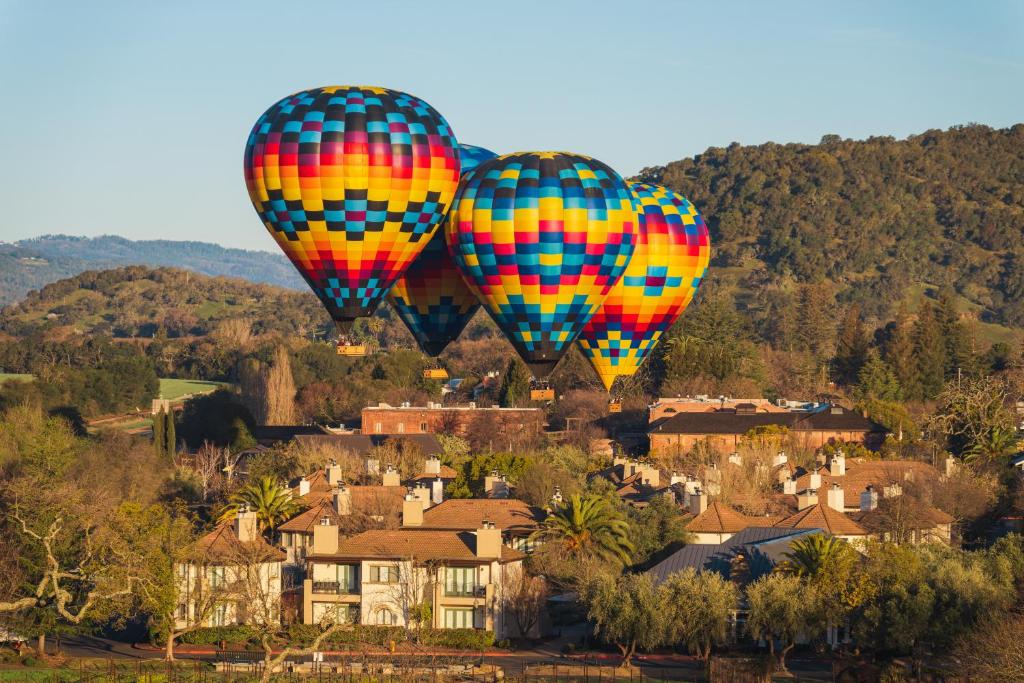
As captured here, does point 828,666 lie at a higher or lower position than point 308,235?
lower

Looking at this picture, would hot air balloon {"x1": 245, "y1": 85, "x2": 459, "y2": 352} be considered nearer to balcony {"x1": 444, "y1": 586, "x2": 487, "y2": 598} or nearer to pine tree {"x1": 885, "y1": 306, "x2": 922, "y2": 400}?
balcony {"x1": 444, "y1": 586, "x2": 487, "y2": 598}

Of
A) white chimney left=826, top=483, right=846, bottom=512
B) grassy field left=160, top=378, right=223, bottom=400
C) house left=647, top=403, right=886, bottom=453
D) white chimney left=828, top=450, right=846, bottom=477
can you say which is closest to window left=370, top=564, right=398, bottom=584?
white chimney left=826, top=483, right=846, bottom=512

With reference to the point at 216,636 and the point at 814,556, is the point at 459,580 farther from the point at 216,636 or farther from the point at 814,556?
the point at 814,556

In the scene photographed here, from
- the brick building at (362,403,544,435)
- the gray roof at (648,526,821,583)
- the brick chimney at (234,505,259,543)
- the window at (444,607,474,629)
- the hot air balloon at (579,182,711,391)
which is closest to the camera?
the hot air balloon at (579,182,711,391)

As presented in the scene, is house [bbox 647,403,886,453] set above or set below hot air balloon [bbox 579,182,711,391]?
below

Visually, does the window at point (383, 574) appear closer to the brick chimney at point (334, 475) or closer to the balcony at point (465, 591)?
the balcony at point (465, 591)

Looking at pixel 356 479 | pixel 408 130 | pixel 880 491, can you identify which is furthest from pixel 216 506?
pixel 408 130

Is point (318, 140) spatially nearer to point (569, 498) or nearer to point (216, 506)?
point (569, 498)

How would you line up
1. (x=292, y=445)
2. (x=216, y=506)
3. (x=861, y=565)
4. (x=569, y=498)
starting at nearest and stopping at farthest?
(x=861, y=565), (x=569, y=498), (x=216, y=506), (x=292, y=445)
